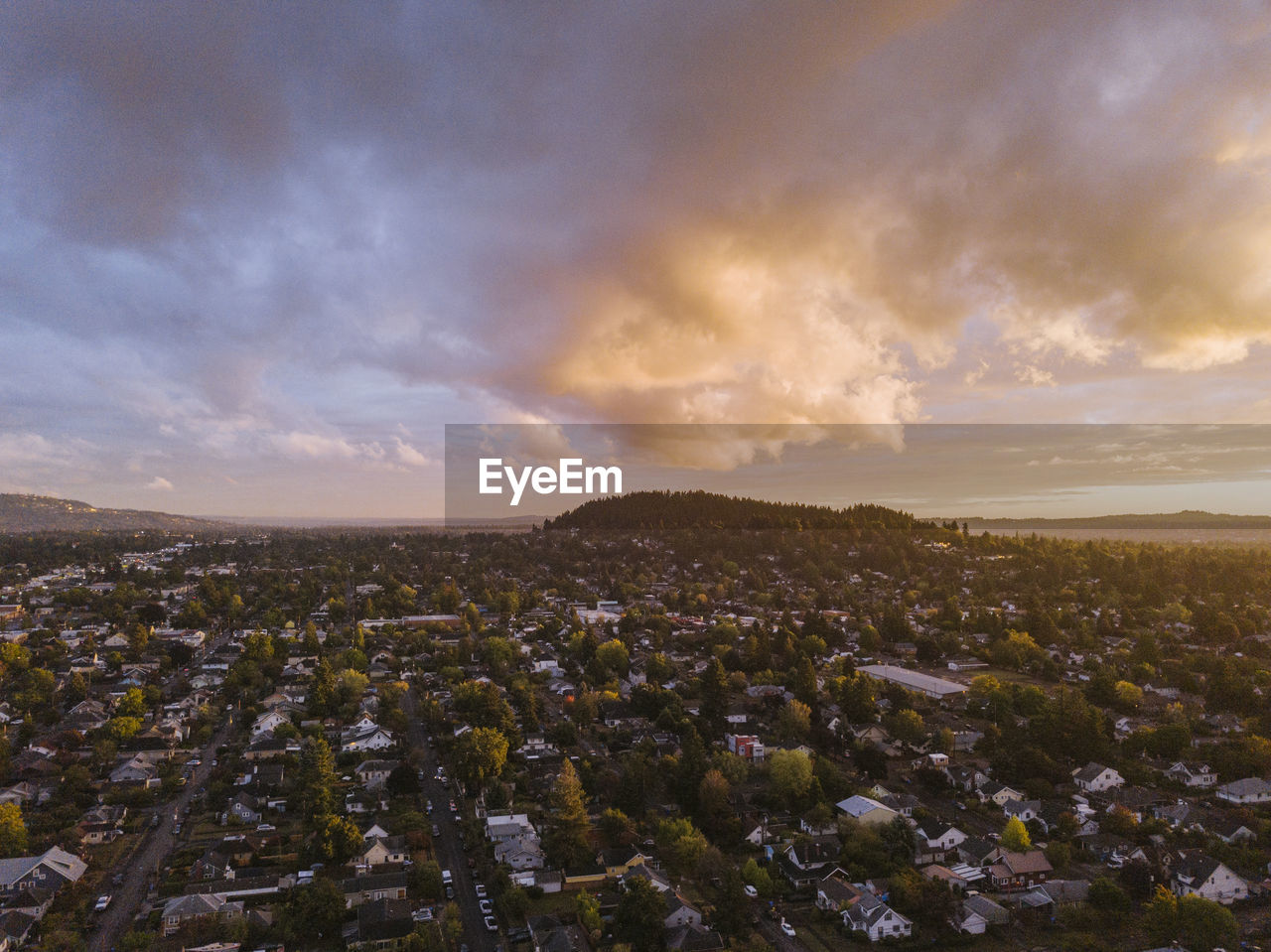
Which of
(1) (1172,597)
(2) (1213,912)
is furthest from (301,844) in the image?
(1) (1172,597)

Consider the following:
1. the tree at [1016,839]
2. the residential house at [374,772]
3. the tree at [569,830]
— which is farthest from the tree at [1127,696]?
the residential house at [374,772]

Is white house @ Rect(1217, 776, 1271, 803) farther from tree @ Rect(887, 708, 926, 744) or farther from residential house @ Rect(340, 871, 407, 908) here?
residential house @ Rect(340, 871, 407, 908)

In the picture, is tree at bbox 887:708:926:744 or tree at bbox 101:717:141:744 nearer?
tree at bbox 887:708:926:744

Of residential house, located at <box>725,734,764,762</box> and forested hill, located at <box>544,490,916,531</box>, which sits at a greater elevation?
forested hill, located at <box>544,490,916,531</box>

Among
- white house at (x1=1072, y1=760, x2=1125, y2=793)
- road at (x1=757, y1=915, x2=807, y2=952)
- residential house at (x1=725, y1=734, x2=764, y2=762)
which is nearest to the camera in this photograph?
road at (x1=757, y1=915, x2=807, y2=952)

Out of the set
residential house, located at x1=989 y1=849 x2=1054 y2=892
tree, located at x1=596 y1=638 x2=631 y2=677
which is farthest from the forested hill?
residential house, located at x1=989 y1=849 x2=1054 y2=892

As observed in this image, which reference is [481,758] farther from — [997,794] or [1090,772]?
[1090,772]

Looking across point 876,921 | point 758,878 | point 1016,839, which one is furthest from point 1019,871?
point 758,878
